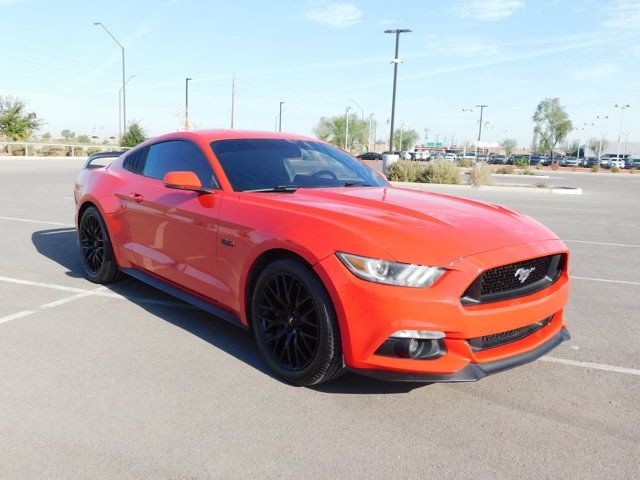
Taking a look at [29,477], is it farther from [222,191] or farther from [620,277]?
[620,277]

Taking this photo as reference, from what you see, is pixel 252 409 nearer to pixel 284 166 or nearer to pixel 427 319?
pixel 427 319

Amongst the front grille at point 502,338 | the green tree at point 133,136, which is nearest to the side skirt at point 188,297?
the front grille at point 502,338

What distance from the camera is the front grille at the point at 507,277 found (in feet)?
9.89

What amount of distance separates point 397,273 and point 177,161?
8.18 ft

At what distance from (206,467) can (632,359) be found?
3.07 metres

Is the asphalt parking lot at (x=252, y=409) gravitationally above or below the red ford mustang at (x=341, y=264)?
below

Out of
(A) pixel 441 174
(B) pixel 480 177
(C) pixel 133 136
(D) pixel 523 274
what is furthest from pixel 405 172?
(C) pixel 133 136

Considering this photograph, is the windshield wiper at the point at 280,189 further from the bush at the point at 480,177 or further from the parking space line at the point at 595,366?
the bush at the point at 480,177

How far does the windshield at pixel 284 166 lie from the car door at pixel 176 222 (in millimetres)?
185

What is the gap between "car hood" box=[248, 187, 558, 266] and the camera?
293cm

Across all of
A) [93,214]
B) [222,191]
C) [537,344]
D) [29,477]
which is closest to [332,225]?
[222,191]

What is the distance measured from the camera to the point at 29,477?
2.41 m

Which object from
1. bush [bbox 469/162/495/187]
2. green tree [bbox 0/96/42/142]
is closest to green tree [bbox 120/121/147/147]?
green tree [bbox 0/96/42/142]

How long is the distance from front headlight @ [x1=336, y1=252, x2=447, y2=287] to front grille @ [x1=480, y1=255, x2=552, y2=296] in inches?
11.8
